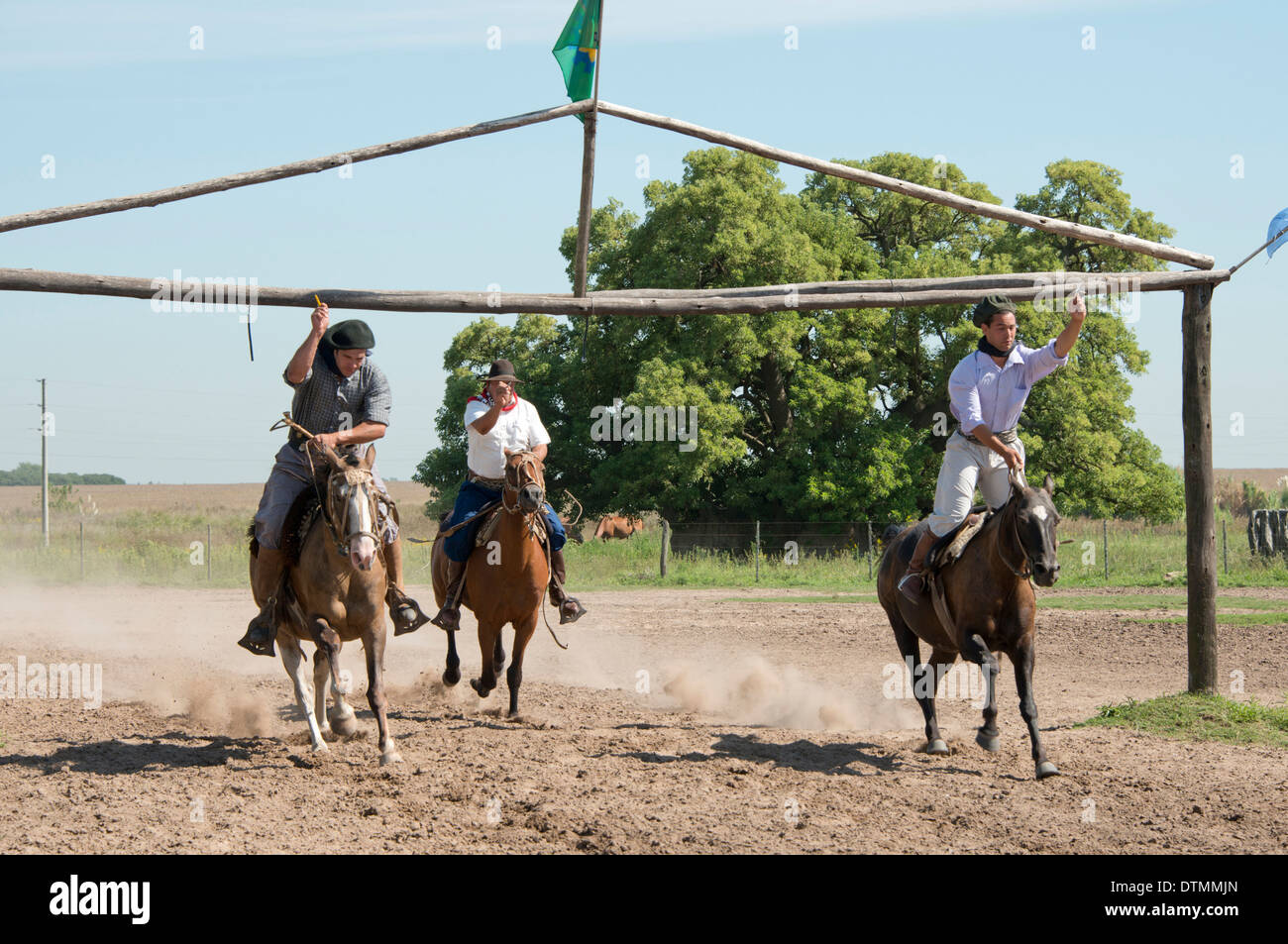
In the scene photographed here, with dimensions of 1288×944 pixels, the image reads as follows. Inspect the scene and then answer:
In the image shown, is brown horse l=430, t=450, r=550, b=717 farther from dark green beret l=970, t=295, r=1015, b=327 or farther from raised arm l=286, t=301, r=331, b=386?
dark green beret l=970, t=295, r=1015, b=327

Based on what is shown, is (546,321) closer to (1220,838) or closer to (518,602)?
(518,602)

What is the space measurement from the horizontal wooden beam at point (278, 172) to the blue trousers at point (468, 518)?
297 cm

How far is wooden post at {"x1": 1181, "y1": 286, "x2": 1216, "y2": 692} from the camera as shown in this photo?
10250 millimetres

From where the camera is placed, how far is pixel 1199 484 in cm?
1030

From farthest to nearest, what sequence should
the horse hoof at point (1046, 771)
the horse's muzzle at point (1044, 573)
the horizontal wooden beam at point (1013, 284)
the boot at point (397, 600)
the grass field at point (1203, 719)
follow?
the horizontal wooden beam at point (1013, 284) < the grass field at point (1203, 719) < the boot at point (397, 600) < the horse hoof at point (1046, 771) < the horse's muzzle at point (1044, 573)

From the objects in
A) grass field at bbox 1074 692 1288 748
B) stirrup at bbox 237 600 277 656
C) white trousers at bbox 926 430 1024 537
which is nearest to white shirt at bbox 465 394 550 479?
stirrup at bbox 237 600 277 656

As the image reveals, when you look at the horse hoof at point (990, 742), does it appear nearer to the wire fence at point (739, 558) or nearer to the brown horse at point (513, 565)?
the brown horse at point (513, 565)

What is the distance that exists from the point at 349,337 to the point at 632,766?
12.6ft

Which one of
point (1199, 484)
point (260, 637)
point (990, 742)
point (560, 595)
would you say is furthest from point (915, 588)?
point (260, 637)

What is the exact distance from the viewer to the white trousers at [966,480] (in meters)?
8.91

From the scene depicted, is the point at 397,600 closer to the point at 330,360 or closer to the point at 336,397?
the point at 336,397

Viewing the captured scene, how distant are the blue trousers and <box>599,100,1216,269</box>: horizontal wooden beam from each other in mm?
3384

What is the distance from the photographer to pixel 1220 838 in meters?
6.51

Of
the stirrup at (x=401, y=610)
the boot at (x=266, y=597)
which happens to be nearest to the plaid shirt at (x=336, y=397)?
the boot at (x=266, y=597)
